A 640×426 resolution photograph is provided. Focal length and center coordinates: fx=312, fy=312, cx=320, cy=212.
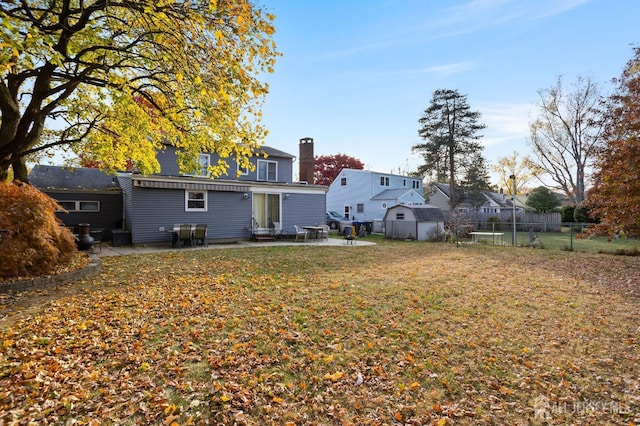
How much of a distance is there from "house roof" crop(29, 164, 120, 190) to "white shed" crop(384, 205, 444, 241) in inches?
675

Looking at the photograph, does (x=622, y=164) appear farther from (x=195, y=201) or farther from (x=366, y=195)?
(x=366, y=195)

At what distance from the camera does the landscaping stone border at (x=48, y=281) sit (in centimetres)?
640

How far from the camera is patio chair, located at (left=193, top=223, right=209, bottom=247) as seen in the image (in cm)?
1464

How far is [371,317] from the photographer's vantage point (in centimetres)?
539

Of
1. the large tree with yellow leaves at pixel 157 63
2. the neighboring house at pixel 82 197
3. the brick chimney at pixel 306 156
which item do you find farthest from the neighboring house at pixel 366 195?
the large tree with yellow leaves at pixel 157 63

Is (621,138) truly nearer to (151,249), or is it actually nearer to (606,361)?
(606,361)

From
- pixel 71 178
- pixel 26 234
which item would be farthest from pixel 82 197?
pixel 26 234

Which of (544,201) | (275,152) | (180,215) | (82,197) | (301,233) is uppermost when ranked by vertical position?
(275,152)

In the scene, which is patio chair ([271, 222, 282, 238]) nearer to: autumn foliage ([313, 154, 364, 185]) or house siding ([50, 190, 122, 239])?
house siding ([50, 190, 122, 239])

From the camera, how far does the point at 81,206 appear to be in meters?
17.1

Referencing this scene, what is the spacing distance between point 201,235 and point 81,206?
7939mm

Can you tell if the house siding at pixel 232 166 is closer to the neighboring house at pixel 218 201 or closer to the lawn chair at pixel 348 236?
the neighboring house at pixel 218 201

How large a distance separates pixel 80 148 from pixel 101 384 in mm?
12033

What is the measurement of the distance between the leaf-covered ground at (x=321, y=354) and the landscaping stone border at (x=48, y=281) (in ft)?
1.47
